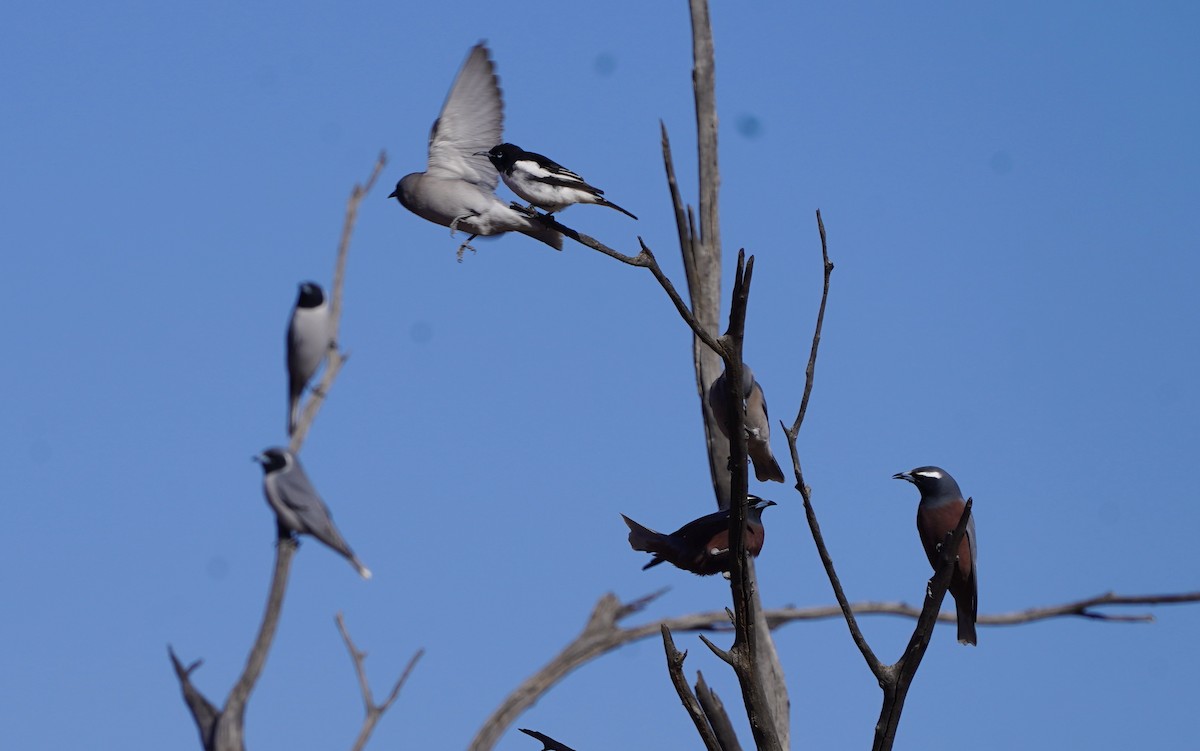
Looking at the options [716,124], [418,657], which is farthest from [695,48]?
[418,657]

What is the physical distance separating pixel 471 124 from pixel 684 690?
2613 mm

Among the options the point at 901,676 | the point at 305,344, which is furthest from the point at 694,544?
the point at 305,344

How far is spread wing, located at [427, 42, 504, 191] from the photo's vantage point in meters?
4.45

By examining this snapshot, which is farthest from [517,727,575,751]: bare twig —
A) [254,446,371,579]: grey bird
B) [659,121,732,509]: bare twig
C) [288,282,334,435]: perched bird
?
[288,282,334,435]: perched bird

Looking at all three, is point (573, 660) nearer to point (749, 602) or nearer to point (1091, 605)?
point (1091, 605)

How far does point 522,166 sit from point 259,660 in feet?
27.8

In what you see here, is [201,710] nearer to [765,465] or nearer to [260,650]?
[260,650]

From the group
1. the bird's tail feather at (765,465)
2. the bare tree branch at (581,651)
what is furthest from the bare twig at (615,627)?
the bird's tail feather at (765,465)

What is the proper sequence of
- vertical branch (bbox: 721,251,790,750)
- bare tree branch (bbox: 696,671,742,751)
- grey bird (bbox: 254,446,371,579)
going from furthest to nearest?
grey bird (bbox: 254,446,371,579), bare tree branch (bbox: 696,671,742,751), vertical branch (bbox: 721,251,790,750)

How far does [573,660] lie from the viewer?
10.7 meters

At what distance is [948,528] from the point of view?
12.8ft

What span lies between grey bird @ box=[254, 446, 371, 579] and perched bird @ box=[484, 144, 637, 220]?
6.65 metres

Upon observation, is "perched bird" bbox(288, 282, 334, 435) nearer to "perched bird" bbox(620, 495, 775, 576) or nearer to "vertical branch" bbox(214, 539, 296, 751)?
"vertical branch" bbox(214, 539, 296, 751)

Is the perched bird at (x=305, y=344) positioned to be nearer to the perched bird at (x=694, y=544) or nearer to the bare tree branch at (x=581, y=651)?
the bare tree branch at (x=581, y=651)
